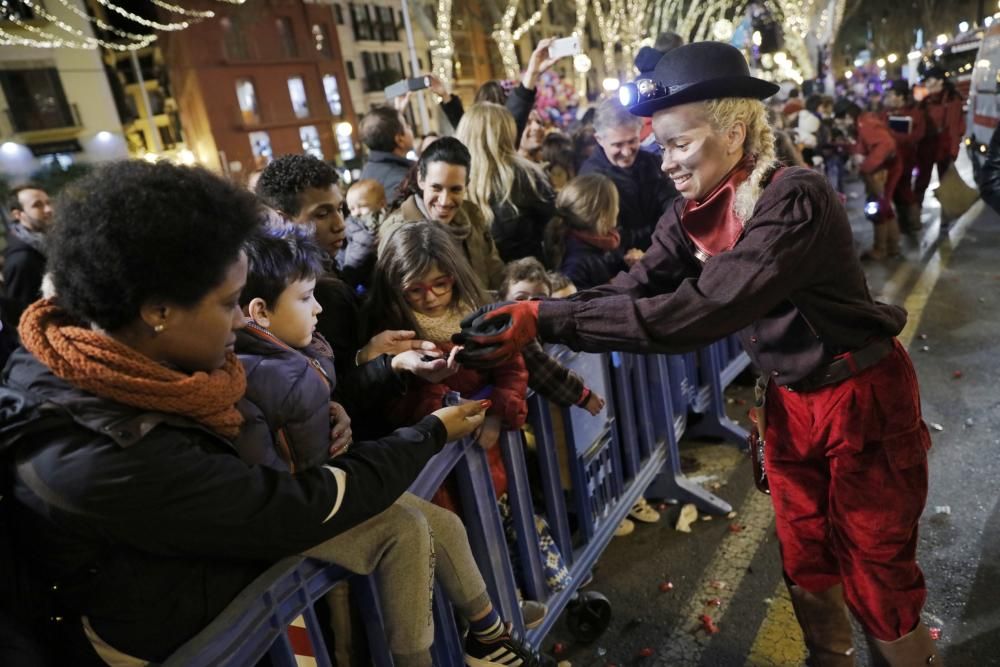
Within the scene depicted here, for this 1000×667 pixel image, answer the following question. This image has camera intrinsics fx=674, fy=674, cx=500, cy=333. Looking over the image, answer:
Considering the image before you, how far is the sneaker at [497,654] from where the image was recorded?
2.17 metres

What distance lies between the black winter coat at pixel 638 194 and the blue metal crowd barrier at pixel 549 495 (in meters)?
0.96

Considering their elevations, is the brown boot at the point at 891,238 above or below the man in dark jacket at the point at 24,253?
below

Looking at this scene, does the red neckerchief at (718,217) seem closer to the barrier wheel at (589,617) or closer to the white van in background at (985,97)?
the barrier wheel at (589,617)

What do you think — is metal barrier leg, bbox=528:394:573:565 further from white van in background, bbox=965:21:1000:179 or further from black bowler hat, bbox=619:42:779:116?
white van in background, bbox=965:21:1000:179

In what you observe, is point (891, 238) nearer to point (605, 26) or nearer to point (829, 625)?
point (829, 625)

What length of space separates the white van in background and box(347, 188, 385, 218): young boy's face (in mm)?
5741

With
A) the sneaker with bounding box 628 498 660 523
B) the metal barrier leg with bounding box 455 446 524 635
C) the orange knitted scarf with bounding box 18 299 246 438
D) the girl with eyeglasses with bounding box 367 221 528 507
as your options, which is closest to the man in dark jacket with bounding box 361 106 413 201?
the girl with eyeglasses with bounding box 367 221 528 507

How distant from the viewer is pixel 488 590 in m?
2.37

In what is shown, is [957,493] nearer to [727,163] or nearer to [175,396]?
[727,163]

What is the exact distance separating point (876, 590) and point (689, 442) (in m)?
2.36

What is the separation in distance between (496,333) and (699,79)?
39.9 inches

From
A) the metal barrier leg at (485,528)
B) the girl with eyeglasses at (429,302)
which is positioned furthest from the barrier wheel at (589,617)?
the girl with eyeglasses at (429,302)

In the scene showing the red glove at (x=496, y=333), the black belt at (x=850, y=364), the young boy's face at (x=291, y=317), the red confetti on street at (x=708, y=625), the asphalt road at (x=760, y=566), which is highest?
the young boy's face at (x=291, y=317)

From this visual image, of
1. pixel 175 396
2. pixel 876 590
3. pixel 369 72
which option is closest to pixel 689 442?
pixel 876 590
